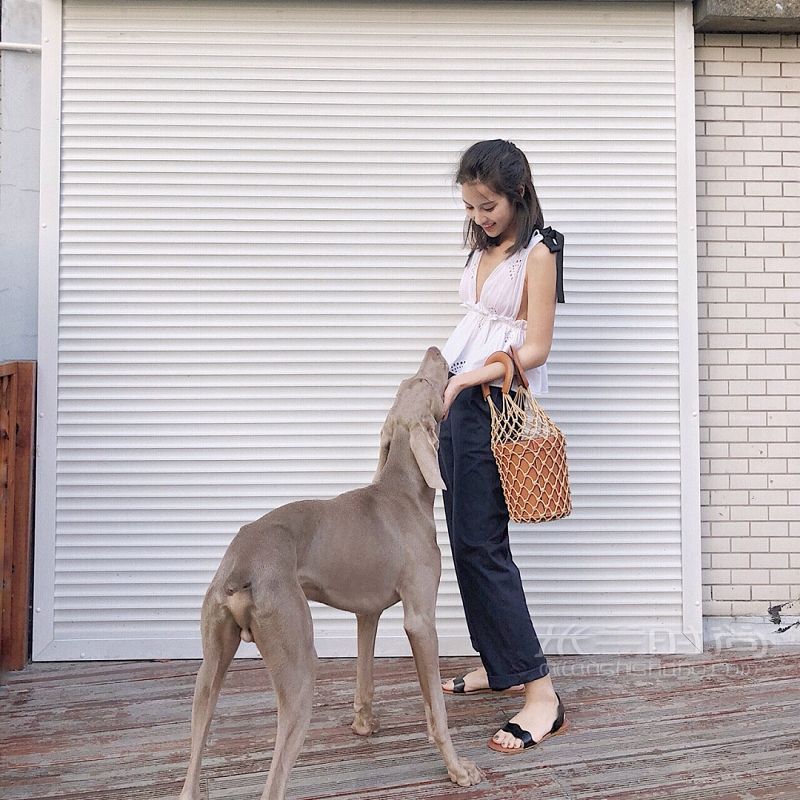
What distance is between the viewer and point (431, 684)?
7.67 ft

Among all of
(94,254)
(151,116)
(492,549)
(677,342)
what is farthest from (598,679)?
(151,116)

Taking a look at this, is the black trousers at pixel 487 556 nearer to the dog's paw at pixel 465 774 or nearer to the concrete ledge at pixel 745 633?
the dog's paw at pixel 465 774

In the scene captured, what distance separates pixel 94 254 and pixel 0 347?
542 mm

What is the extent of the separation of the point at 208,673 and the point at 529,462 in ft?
3.39

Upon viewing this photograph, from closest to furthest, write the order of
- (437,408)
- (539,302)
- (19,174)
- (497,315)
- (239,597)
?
(239,597) → (437,408) → (539,302) → (497,315) → (19,174)

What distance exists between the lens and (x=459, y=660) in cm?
342

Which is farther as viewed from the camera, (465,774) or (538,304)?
(538,304)

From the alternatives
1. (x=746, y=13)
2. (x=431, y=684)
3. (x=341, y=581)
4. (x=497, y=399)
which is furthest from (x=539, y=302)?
(x=746, y=13)

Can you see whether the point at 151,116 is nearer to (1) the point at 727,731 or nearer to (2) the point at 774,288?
(2) the point at 774,288

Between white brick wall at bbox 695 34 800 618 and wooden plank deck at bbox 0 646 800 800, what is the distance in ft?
1.44

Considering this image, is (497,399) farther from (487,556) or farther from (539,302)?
(487,556)

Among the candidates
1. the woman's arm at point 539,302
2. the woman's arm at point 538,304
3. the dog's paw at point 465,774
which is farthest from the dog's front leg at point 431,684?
the woman's arm at point 539,302

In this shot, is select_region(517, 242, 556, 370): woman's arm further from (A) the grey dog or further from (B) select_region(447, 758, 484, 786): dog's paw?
(B) select_region(447, 758, 484, 786): dog's paw

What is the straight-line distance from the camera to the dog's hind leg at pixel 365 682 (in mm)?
2615
